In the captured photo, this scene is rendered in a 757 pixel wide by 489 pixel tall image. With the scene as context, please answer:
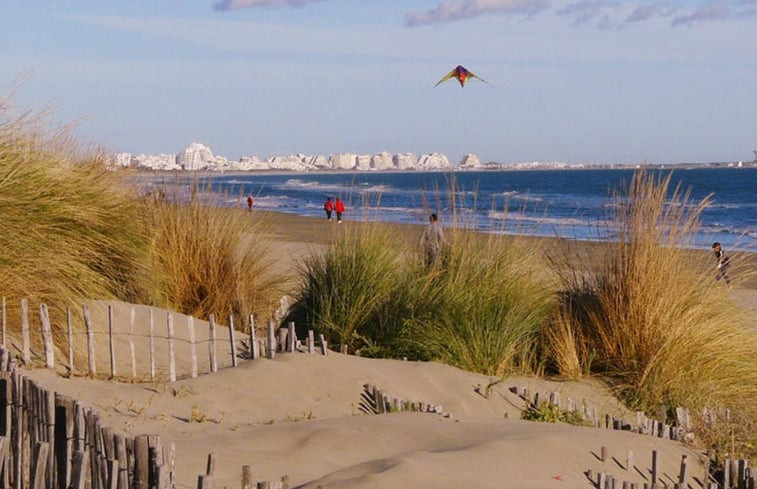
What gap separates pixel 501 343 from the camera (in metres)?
9.37

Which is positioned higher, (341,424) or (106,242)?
(106,242)

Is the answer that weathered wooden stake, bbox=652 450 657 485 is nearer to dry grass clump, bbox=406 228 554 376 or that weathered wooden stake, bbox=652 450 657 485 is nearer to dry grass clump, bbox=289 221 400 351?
dry grass clump, bbox=406 228 554 376

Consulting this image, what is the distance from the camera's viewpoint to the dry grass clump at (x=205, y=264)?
34.6ft

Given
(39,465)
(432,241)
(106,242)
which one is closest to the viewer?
(39,465)

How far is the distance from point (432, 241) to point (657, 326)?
2579 mm

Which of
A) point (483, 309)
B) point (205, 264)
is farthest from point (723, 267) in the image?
point (205, 264)

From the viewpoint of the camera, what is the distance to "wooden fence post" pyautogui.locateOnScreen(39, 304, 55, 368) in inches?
299

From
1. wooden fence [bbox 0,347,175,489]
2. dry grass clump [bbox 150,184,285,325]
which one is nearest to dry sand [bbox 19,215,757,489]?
wooden fence [bbox 0,347,175,489]

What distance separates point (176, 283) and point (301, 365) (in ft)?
8.46

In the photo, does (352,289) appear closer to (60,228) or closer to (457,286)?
(457,286)

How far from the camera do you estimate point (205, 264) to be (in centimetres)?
1068

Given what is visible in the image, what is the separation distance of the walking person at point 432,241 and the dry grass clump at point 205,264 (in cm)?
166

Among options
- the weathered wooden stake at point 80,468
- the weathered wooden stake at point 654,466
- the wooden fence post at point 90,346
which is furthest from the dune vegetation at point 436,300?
the weathered wooden stake at point 80,468

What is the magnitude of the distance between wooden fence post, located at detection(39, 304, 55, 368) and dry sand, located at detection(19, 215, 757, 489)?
10 centimetres
